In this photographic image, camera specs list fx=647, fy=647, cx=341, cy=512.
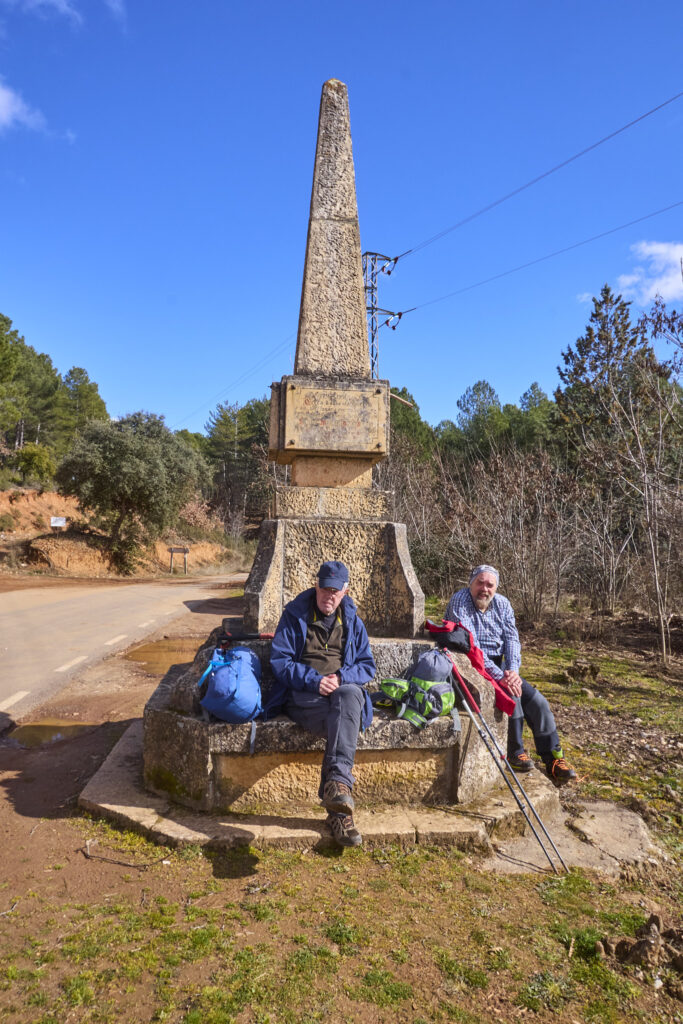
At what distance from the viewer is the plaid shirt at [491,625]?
4.44m

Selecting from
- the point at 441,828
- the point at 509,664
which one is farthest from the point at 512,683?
the point at 441,828

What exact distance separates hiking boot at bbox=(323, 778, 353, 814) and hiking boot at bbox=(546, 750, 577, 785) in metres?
1.75

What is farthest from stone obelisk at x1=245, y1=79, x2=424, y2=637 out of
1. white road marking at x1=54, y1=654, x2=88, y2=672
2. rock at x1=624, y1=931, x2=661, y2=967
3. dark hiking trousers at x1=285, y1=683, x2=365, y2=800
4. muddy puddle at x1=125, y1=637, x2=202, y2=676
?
white road marking at x1=54, y1=654, x2=88, y2=672

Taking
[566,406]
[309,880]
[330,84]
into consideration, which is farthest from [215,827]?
[566,406]

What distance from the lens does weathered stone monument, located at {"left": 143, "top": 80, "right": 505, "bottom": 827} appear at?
347 cm

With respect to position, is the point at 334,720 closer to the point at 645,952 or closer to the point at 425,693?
the point at 425,693

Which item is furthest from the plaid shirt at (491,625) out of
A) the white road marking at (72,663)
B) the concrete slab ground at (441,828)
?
the white road marking at (72,663)

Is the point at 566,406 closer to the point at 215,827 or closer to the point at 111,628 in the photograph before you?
the point at 111,628

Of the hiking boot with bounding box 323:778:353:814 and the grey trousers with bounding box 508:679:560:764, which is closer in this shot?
the hiking boot with bounding box 323:778:353:814

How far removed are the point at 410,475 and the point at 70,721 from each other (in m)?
11.6

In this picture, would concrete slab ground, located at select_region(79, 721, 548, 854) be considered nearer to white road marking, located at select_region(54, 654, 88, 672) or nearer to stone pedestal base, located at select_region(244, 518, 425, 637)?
stone pedestal base, located at select_region(244, 518, 425, 637)

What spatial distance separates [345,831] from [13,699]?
14.1ft

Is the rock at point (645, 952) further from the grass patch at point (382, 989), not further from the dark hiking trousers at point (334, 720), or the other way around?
the dark hiking trousers at point (334, 720)

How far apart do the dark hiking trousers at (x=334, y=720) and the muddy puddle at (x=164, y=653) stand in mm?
4179
